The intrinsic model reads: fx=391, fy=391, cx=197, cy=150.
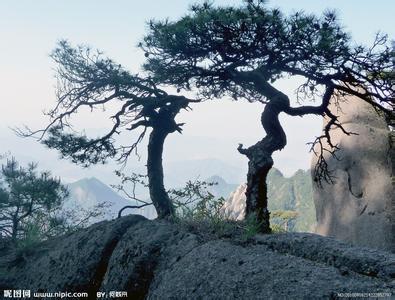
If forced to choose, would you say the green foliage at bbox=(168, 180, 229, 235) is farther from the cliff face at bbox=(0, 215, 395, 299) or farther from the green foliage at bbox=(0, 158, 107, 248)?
the green foliage at bbox=(0, 158, 107, 248)

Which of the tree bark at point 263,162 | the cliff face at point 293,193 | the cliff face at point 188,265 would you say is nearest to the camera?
the cliff face at point 188,265

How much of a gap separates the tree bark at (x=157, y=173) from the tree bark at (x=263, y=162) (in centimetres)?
250

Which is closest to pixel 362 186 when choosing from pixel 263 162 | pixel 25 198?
pixel 263 162

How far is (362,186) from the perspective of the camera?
1511cm

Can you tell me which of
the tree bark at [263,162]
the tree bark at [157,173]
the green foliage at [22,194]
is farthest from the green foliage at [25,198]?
the tree bark at [263,162]

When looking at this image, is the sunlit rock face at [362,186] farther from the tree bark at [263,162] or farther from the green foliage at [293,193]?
the green foliage at [293,193]

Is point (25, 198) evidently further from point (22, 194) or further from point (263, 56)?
point (263, 56)

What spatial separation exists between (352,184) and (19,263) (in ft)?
40.0

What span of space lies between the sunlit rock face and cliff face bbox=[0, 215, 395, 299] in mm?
9835

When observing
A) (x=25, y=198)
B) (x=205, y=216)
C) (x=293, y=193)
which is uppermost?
(x=293, y=193)

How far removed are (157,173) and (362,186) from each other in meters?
9.18

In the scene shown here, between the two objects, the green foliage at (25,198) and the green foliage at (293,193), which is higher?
the green foliage at (293,193)

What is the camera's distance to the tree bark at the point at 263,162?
7.18m

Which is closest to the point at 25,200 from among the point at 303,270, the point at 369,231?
the point at 303,270
